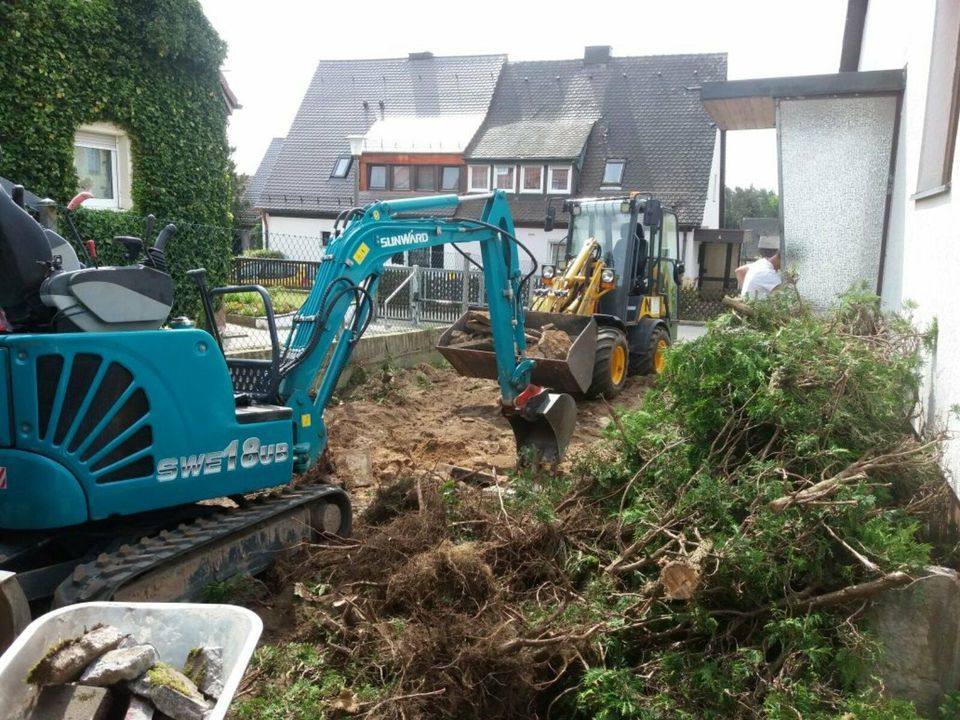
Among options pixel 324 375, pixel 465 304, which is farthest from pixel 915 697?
pixel 465 304

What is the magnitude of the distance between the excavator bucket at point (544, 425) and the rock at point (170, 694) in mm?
4460

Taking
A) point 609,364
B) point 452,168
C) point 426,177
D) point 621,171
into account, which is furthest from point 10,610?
point 426,177

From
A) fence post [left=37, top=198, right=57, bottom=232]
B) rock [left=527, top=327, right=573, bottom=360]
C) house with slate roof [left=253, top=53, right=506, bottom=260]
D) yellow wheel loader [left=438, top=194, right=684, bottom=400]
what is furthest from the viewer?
house with slate roof [left=253, top=53, right=506, bottom=260]

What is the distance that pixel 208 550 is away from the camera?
4.52 meters

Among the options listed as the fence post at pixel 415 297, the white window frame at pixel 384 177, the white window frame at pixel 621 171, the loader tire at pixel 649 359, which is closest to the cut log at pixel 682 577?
the loader tire at pixel 649 359

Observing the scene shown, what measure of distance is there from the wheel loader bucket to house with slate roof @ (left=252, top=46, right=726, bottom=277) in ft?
59.2

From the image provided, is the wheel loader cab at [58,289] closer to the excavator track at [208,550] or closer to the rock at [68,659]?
the excavator track at [208,550]

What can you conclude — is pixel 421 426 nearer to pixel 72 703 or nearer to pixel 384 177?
pixel 72 703

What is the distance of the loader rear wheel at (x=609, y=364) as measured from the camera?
1009 cm

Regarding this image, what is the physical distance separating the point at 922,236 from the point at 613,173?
2410 centimetres

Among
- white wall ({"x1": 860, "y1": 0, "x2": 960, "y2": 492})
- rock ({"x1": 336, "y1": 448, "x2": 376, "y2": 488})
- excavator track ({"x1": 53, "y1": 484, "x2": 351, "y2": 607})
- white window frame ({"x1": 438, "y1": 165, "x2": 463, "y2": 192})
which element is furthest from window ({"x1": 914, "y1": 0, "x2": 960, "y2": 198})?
white window frame ({"x1": 438, "y1": 165, "x2": 463, "y2": 192})

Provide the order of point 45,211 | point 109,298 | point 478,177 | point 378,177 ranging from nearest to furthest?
1. point 109,298
2. point 45,211
3. point 478,177
4. point 378,177

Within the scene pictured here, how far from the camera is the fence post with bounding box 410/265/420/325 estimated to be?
14.3 meters

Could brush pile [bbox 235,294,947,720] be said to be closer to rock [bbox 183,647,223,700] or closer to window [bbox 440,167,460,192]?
rock [bbox 183,647,223,700]
